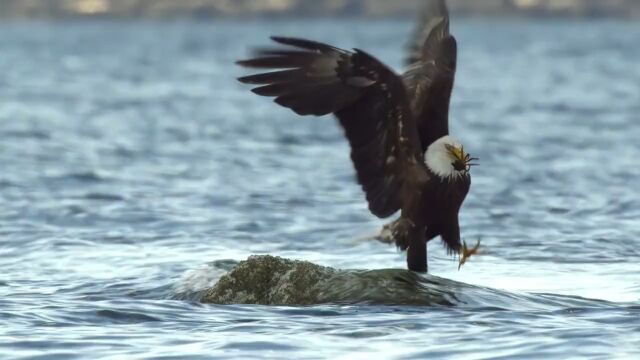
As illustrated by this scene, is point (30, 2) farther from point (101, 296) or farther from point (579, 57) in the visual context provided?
point (101, 296)

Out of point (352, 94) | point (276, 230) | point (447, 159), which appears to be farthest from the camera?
point (276, 230)

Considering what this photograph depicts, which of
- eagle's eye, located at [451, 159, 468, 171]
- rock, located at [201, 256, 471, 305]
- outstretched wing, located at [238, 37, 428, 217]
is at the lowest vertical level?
rock, located at [201, 256, 471, 305]

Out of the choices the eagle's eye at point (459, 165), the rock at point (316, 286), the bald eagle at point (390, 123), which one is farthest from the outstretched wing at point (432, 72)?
the rock at point (316, 286)

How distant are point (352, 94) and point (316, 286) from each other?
113 centimetres

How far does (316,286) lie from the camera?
10734 millimetres

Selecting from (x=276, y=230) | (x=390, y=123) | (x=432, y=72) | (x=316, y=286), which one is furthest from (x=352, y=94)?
(x=276, y=230)

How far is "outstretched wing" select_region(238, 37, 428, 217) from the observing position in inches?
408

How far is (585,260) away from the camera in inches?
515

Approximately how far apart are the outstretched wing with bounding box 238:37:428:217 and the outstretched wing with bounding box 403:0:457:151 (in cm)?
23

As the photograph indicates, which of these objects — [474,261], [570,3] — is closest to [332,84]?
[474,261]

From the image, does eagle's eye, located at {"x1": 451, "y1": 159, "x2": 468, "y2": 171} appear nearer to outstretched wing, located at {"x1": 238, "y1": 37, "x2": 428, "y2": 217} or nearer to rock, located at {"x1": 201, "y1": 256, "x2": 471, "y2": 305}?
outstretched wing, located at {"x1": 238, "y1": 37, "x2": 428, "y2": 217}

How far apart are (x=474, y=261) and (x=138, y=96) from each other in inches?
1076

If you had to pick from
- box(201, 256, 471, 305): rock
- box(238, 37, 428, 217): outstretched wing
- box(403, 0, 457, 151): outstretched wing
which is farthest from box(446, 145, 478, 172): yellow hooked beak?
box(201, 256, 471, 305): rock

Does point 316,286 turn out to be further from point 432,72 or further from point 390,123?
point 432,72
